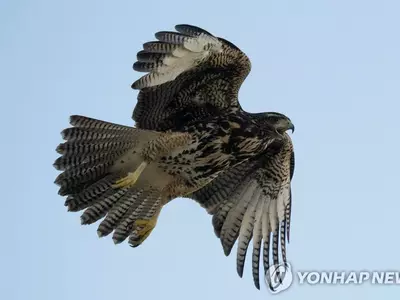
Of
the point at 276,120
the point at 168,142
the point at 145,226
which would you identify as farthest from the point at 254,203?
the point at 168,142

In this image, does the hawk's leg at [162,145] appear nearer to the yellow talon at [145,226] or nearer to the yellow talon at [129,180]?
the yellow talon at [129,180]

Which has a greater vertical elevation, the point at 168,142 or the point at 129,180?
the point at 168,142

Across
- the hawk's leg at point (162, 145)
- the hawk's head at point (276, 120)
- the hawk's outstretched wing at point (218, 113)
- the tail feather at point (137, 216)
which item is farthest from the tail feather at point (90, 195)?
the hawk's head at point (276, 120)

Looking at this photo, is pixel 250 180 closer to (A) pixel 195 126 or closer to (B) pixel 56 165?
(A) pixel 195 126

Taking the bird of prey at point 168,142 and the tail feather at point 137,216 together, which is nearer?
the bird of prey at point 168,142

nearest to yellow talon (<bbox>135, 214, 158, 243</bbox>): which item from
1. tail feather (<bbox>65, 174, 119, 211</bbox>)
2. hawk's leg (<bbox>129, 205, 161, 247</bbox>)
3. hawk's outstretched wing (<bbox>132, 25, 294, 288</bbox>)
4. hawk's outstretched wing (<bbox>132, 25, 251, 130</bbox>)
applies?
hawk's leg (<bbox>129, 205, 161, 247</bbox>)

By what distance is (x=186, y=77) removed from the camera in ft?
56.6

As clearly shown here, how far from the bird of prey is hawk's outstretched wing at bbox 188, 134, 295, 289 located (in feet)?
2.08

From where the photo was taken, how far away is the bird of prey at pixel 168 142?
16922 mm

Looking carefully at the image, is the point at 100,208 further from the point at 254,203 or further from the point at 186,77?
the point at 254,203

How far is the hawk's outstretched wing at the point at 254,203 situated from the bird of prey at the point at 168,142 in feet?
2.08

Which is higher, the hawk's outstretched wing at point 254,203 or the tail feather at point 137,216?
the hawk's outstretched wing at point 254,203

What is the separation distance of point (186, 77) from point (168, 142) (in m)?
1.08

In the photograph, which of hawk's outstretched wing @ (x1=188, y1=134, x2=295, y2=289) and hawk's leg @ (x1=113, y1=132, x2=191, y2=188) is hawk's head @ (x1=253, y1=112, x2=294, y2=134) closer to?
hawk's outstretched wing @ (x1=188, y1=134, x2=295, y2=289)
